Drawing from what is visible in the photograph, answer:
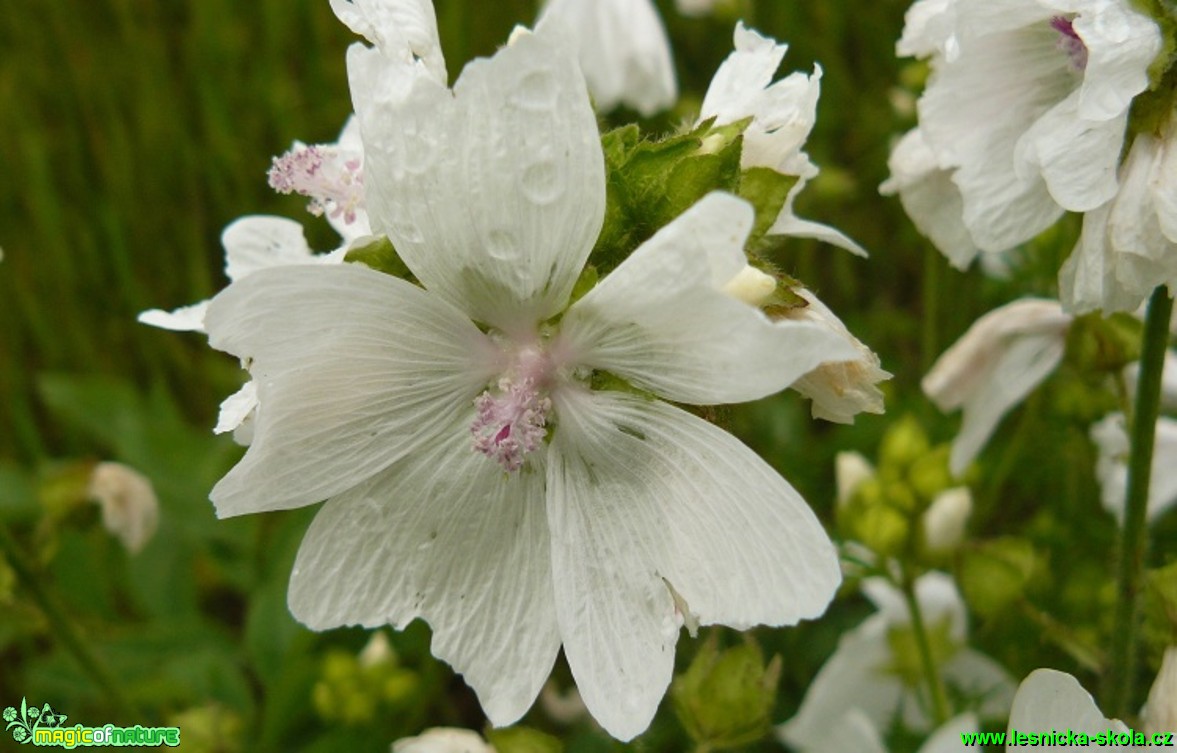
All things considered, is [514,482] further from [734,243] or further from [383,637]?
[383,637]

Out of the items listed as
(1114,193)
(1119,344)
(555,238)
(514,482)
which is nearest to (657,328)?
(555,238)

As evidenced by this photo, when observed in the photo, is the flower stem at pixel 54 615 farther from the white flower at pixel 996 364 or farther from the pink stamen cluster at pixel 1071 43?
the pink stamen cluster at pixel 1071 43

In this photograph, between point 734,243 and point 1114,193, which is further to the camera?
point 1114,193

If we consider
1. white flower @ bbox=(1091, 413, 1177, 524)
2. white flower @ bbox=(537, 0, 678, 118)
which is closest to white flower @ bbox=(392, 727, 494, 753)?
white flower @ bbox=(1091, 413, 1177, 524)

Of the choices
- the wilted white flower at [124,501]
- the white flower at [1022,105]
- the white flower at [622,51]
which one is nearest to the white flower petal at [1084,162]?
the white flower at [1022,105]

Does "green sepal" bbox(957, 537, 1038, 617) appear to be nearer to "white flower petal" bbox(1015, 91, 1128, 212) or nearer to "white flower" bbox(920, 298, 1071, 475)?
"white flower" bbox(920, 298, 1071, 475)

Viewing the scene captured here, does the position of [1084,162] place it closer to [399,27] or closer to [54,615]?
[399,27]
